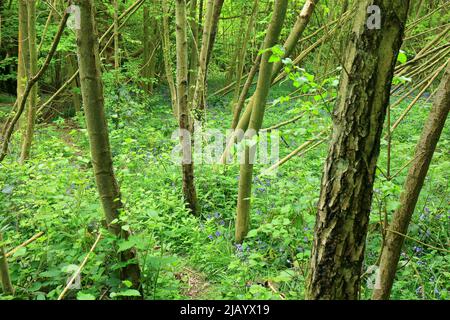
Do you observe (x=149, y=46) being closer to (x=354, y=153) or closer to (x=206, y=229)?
(x=206, y=229)

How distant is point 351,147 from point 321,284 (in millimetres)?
730

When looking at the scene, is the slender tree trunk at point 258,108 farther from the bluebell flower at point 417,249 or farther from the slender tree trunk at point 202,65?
the slender tree trunk at point 202,65

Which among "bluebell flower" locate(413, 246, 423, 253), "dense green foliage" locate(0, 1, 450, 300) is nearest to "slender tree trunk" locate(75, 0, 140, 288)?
"dense green foliage" locate(0, 1, 450, 300)

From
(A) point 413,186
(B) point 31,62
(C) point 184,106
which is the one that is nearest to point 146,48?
(B) point 31,62

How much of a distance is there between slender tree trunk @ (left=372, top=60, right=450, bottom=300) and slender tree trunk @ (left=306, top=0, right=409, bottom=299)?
66 cm

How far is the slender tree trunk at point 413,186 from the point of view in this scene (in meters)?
2.26

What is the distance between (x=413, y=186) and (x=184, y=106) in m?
2.82

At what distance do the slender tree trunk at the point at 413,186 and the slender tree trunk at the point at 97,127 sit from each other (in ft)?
5.61

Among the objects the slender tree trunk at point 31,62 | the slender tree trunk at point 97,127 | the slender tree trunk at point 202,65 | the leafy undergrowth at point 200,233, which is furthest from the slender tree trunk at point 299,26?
the slender tree trunk at point 31,62

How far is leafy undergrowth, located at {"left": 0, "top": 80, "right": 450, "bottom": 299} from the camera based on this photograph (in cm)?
259

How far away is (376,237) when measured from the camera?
3820mm

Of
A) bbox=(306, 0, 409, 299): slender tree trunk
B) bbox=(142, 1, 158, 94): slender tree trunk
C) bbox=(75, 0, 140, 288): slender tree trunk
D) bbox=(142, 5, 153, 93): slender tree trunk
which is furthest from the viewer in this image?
bbox=(142, 1, 158, 94): slender tree trunk

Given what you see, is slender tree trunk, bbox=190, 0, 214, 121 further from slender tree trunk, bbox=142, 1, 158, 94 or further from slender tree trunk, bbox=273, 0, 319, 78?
slender tree trunk, bbox=142, 1, 158, 94
